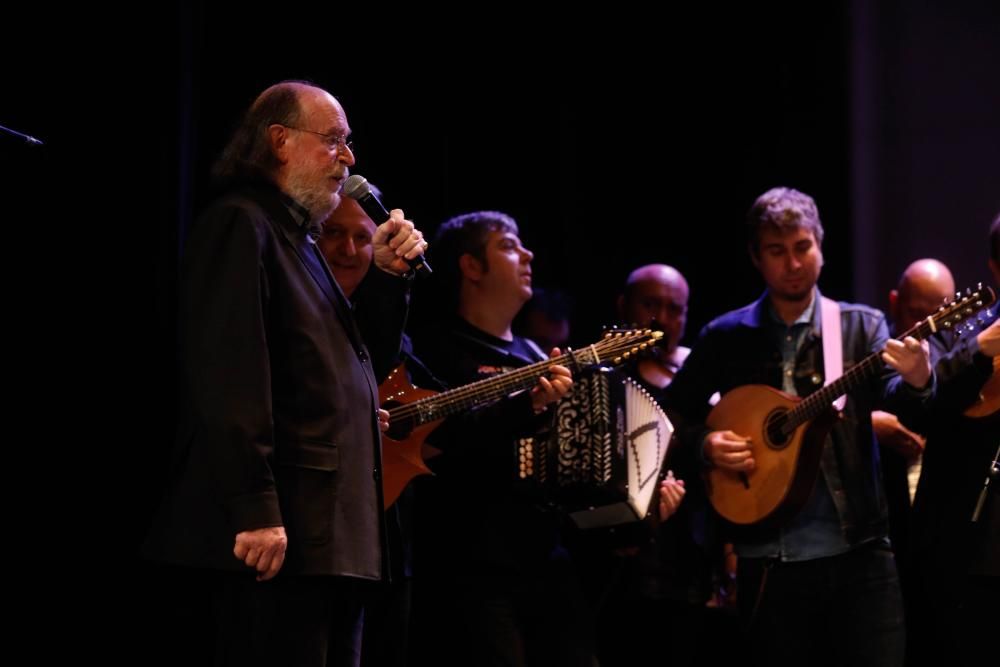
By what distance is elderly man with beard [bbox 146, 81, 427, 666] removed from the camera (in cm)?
233

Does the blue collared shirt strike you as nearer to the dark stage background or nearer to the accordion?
the accordion

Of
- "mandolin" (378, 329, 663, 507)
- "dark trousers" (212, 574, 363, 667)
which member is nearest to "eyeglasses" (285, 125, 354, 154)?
"dark trousers" (212, 574, 363, 667)

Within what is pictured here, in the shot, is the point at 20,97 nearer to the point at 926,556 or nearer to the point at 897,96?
the point at 926,556

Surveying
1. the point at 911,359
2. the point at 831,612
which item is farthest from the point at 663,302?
the point at 831,612

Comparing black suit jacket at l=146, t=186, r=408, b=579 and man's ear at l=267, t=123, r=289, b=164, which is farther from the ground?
man's ear at l=267, t=123, r=289, b=164

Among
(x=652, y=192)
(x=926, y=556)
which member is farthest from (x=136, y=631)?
(x=652, y=192)

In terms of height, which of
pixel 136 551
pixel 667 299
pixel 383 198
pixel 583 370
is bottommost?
pixel 136 551

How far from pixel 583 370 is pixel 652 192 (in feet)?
7.33

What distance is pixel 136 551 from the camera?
11.6 ft

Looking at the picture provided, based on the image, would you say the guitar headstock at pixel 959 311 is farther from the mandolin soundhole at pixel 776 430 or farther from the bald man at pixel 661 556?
the bald man at pixel 661 556

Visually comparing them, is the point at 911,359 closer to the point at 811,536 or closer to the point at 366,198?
the point at 811,536

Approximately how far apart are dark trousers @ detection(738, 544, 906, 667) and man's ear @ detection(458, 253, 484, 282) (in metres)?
1.46

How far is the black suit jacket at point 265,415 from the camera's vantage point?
7.66 ft

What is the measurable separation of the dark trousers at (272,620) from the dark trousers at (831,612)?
196 centimetres
